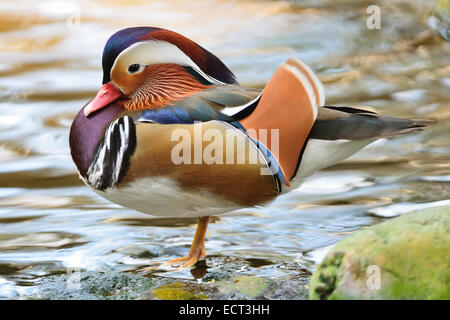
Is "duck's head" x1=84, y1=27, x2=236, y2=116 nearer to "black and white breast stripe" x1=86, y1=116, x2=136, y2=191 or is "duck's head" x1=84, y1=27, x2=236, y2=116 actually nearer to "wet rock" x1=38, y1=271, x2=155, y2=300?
"black and white breast stripe" x1=86, y1=116, x2=136, y2=191

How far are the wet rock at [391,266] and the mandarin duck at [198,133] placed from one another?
1.86 ft

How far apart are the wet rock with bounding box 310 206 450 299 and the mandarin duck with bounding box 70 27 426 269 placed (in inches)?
22.3

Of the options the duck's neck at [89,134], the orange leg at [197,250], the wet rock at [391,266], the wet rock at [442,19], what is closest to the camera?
the wet rock at [391,266]

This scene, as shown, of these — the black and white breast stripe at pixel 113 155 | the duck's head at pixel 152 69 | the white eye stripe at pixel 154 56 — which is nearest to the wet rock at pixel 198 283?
the black and white breast stripe at pixel 113 155

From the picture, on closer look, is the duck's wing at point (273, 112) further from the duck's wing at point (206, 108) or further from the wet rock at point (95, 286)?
the wet rock at point (95, 286)

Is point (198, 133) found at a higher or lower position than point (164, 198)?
higher

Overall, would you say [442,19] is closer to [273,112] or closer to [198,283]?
[273,112]

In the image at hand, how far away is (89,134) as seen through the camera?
127 inches

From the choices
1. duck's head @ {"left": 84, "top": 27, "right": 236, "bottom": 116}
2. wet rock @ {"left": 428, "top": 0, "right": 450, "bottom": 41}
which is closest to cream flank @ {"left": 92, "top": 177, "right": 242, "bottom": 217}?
duck's head @ {"left": 84, "top": 27, "right": 236, "bottom": 116}

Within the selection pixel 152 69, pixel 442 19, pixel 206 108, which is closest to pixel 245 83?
pixel 442 19

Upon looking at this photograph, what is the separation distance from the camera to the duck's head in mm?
3133

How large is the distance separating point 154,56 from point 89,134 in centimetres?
43

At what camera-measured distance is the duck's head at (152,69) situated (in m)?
3.13

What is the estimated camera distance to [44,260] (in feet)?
11.8
